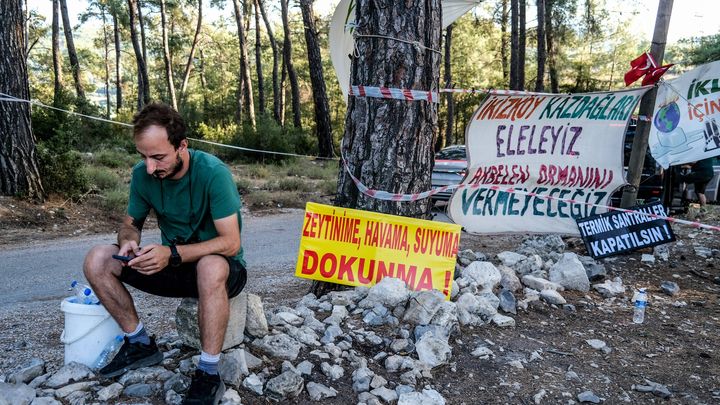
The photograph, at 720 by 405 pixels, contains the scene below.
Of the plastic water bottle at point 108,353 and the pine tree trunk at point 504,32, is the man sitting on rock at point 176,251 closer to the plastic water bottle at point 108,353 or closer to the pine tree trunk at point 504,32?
the plastic water bottle at point 108,353

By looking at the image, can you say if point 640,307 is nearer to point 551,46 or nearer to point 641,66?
point 641,66

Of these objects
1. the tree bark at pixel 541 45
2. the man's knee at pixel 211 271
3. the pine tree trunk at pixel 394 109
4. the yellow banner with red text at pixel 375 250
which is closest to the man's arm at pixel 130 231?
the man's knee at pixel 211 271

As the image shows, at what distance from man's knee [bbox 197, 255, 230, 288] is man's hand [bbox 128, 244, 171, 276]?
0.17 metres

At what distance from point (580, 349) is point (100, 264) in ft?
9.85

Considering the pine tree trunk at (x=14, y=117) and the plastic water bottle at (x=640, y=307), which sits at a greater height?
the pine tree trunk at (x=14, y=117)

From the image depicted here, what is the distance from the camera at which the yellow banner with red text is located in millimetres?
4043

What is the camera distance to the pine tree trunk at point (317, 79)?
647 inches

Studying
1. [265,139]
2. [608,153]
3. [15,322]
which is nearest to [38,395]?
[15,322]

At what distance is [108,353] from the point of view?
9.24 feet

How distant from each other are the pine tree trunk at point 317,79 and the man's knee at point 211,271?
48.6ft

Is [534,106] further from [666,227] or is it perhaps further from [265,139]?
[265,139]

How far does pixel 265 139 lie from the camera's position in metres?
18.3

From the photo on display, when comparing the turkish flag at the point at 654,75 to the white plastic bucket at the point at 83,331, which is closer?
the white plastic bucket at the point at 83,331

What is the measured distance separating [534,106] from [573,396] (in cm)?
329
